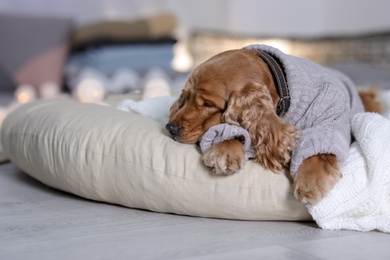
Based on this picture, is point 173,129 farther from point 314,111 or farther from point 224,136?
point 314,111

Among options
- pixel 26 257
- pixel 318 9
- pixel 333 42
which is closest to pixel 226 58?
pixel 26 257

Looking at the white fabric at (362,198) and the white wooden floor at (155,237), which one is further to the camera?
the white fabric at (362,198)

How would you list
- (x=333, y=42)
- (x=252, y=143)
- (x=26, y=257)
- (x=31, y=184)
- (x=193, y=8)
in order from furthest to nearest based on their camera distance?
(x=193, y=8) < (x=333, y=42) < (x=31, y=184) < (x=252, y=143) < (x=26, y=257)

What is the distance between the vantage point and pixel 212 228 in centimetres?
168

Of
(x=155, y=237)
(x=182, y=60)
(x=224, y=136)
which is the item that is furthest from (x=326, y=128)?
(x=182, y=60)

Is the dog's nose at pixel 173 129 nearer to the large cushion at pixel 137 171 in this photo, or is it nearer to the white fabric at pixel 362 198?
the large cushion at pixel 137 171

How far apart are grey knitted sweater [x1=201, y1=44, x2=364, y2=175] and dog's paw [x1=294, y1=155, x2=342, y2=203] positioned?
0.02 meters

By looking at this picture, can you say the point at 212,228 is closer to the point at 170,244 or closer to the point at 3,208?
the point at 170,244

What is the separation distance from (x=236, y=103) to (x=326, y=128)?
27cm

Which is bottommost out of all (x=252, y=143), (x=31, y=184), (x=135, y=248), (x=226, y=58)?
(x=31, y=184)

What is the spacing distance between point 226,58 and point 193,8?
157 inches

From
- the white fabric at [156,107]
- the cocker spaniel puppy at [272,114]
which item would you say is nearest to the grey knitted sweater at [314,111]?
the cocker spaniel puppy at [272,114]

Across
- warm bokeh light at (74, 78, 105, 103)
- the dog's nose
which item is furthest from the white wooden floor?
warm bokeh light at (74, 78, 105, 103)

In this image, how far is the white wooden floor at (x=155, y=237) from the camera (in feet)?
4.71
